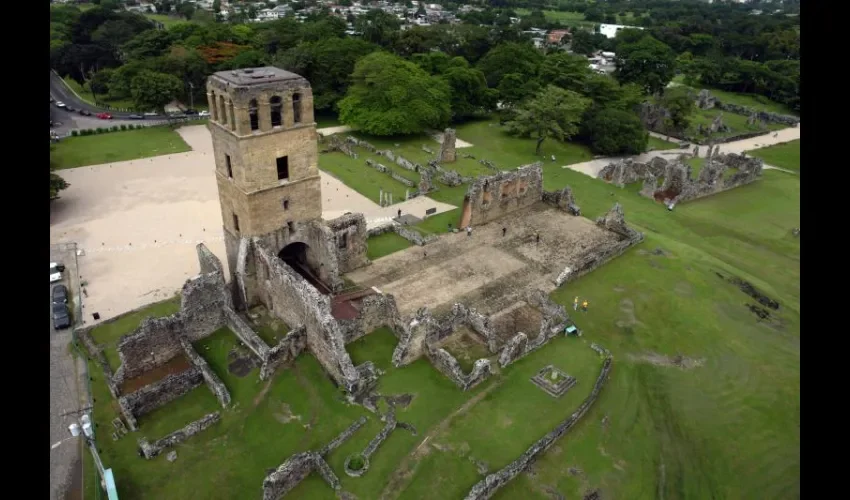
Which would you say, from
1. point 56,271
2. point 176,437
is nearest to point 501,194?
point 176,437

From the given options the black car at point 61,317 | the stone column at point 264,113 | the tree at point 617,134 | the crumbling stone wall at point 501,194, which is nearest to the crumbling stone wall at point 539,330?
the crumbling stone wall at point 501,194

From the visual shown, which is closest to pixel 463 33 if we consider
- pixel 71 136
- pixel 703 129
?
pixel 703 129

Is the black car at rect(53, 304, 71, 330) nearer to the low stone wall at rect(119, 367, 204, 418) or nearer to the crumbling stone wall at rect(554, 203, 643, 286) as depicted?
the low stone wall at rect(119, 367, 204, 418)

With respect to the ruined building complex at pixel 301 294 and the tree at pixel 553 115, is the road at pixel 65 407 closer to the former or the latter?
the ruined building complex at pixel 301 294

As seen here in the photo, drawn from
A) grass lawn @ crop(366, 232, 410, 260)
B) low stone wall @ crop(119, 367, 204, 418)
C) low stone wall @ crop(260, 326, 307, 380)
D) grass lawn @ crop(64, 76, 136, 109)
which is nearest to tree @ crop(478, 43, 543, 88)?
grass lawn @ crop(366, 232, 410, 260)

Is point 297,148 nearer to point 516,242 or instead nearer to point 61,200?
point 516,242
